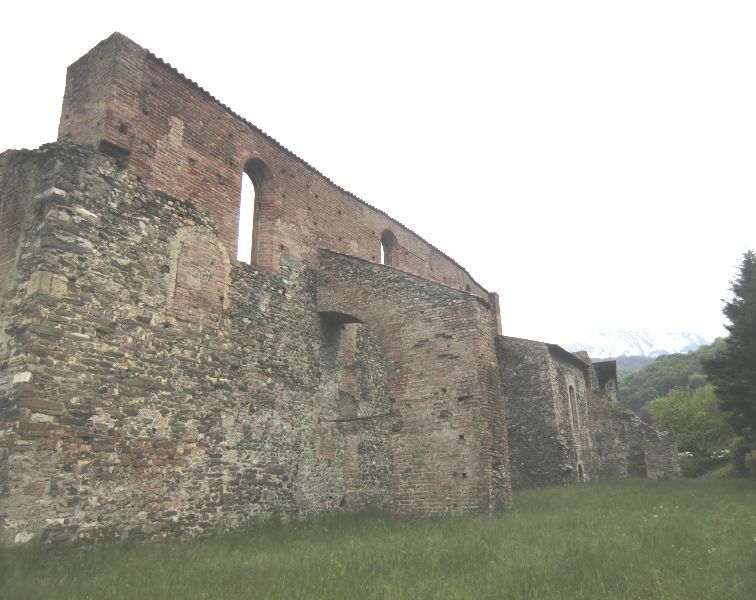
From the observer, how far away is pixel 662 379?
217 feet

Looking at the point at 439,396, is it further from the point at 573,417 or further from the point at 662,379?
the point at 662,379

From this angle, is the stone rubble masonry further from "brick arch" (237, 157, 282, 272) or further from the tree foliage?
"brick arch" (237, 157, 282, 272)

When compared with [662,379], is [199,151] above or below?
below

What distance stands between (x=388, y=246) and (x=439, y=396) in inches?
319

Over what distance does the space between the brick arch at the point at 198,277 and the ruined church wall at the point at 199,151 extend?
472 millimetres

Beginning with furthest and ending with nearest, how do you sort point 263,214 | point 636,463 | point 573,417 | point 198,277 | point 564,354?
1. point 636,463
2. point 564,354
3. point 573,417
4. point 263,214
5. point 198,277

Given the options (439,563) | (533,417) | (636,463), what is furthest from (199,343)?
(636,463)

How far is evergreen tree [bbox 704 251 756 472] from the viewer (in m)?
16.9

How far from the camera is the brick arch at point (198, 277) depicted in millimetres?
10266

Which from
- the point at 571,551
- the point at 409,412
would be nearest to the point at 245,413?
the point at 409,412

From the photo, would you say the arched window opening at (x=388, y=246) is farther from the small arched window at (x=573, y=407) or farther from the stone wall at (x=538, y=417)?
the small arched window at (x=573, y=407)

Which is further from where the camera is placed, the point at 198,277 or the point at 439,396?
the point at 439,396

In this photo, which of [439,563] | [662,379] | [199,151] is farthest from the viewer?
[662,379]

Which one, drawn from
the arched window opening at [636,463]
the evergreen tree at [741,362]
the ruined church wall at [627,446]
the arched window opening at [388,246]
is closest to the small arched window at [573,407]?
the ruined church wall at [627,446]
